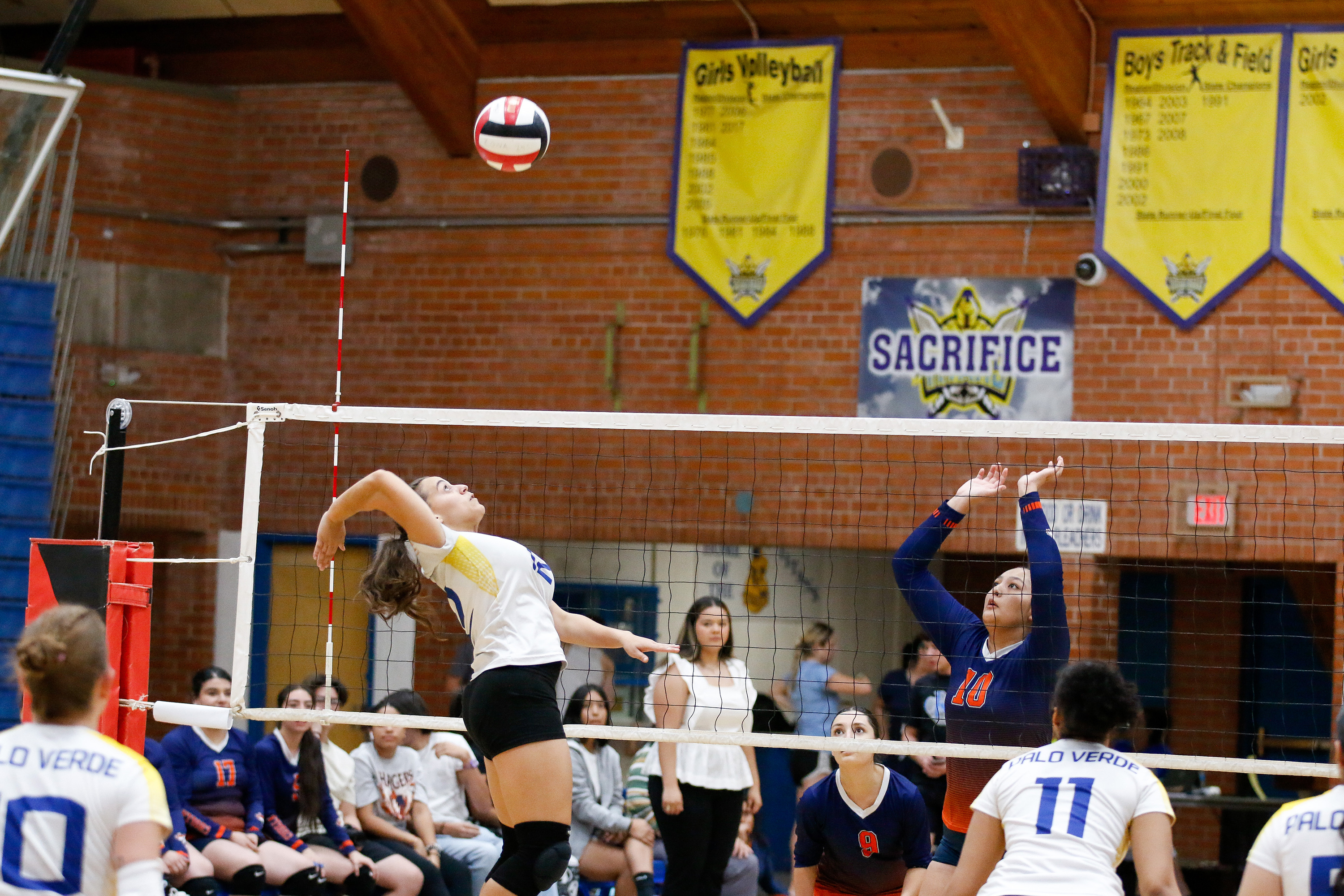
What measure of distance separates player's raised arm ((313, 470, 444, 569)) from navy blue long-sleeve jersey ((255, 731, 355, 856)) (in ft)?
11.0

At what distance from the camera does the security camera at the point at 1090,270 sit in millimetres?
9383

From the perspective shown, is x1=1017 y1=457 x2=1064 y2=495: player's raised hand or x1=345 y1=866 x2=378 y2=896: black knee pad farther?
x1=345 y1=866 x2=378 y2=896: black knee pad

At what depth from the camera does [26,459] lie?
8.89 metres

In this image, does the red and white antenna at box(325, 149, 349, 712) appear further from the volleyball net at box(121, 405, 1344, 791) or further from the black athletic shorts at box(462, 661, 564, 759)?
the black athletic shorts at box(462, 661, 564, 759)

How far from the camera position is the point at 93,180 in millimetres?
10477

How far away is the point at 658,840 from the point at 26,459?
4.46 m

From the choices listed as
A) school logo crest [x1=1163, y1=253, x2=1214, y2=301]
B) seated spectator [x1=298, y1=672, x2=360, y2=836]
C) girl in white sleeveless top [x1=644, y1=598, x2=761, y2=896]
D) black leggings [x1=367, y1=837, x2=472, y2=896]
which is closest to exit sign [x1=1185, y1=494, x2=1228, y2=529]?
school logo crest [x1=1163, y1=253, x2=1214, y2=301]

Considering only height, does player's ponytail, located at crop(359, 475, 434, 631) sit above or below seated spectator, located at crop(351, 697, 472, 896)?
above

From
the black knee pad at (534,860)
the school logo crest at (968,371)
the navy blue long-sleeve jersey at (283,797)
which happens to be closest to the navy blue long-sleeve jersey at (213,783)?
the navy blue long-sleeve jersey at (283,797)

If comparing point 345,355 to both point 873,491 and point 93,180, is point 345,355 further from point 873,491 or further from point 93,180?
point 873,491

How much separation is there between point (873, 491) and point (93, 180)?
596 centimetres

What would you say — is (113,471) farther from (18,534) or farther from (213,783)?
(18,534)

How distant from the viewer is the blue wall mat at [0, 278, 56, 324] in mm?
8969

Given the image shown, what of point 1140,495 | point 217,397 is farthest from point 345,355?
point 1140,495
